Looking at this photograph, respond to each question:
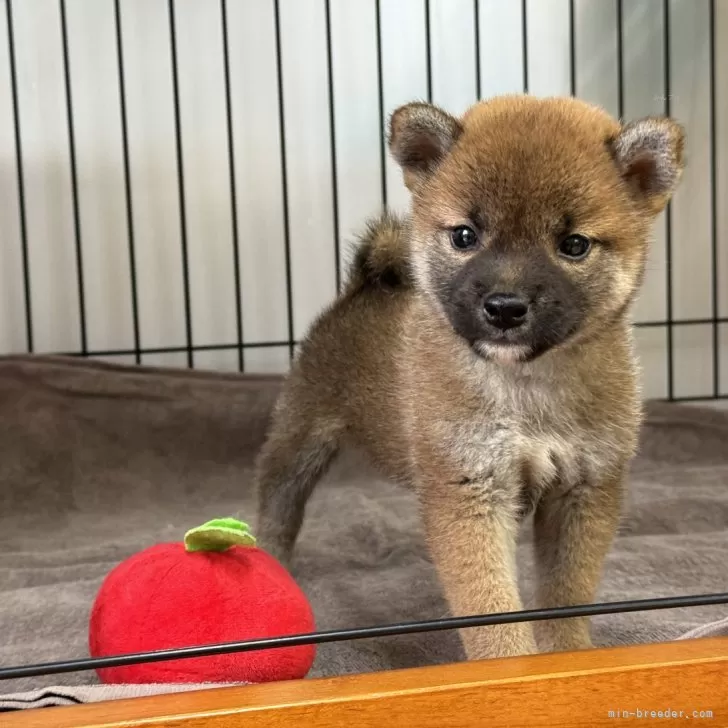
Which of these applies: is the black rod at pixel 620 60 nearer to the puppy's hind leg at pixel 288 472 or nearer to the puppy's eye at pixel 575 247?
the puppy's hind leg at pixel 288 472

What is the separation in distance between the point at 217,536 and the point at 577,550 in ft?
1.75

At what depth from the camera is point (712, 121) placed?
8.67 ft

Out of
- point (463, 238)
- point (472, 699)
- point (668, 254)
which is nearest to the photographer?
point (472, 699)

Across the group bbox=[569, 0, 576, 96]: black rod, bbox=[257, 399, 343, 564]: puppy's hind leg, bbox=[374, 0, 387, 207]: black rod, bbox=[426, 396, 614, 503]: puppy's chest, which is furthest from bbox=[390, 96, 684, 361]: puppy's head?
bbox=[569, 0, 576, 96]: black rod

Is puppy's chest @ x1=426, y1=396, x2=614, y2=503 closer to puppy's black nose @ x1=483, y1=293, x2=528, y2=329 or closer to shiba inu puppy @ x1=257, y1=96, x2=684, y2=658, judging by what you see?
shiba inu puppy @ x1=257, y1=96, x2=684, y2=658

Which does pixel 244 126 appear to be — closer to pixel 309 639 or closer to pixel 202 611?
pixel 202 611

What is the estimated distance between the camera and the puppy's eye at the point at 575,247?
1.12m

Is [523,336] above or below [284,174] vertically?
below

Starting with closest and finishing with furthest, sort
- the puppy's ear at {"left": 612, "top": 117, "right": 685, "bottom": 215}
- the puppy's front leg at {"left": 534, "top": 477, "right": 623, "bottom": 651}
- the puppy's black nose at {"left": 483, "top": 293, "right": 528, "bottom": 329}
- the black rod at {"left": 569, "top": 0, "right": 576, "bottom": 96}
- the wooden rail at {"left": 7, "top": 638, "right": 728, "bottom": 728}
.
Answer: the wooden rail at {"left": 7, "top": 638, "right": 728, "bottom": 728}
the puppy's black nose at {"left": 483, "top": 293, "right": 528, "bottom": 329}
the puppy's ear at {"left": 612, "top": 117, "right": 685, "bottom": 215}
the puppy's front leg at {"left": 534, "top": 477, "right": 623, "bottom": 651}
the black rod at {"left": 569, "top": 0, "right": 576, "bottom": 96}

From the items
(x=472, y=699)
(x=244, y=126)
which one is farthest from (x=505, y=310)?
(x=244, y=126)

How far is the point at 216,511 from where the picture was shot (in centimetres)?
224

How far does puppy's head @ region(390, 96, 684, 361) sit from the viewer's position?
1077 mm

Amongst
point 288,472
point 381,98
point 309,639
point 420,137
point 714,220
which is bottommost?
point 288,472

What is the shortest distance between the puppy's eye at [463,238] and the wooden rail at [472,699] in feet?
1.75
